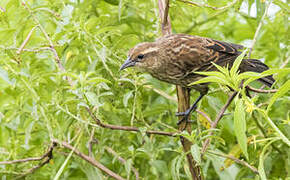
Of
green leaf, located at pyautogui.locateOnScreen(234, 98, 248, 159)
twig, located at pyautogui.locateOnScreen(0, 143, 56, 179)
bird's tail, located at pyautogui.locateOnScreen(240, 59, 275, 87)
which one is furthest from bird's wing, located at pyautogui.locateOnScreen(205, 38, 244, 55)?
green leaf, located at pyautogui.locateOnScreen(234, 98, 248, 159)

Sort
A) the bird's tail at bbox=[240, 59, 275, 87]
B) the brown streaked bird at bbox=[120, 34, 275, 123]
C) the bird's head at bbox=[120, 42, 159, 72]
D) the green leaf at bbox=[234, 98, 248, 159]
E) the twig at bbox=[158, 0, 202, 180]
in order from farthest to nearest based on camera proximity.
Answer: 1. the brown streaked bird at bbox=[120, 34, 275, 123]
2. the bird's head at bbox=[120, 42, 159, 72]
3. the bird's tail at bbox=[240, 59, 275, 87]
4. the twig at bbox=[158, 0, 202, 180]
5. the green leaf at bbox=[234, 98, 248, 159]

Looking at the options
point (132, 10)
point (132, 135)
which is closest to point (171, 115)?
point (132, 135)

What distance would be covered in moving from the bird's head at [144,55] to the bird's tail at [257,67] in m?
0.60

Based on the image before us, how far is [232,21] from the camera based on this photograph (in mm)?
3672

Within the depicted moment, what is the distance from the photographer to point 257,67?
2.67 meters

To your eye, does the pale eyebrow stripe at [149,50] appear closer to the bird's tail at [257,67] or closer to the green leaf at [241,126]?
the bird's tail at [257,67]

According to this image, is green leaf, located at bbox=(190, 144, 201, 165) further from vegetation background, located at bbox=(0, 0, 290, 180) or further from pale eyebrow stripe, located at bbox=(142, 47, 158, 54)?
pale eyebrow stripe, located at bbox=(142, 47, 158, 54)

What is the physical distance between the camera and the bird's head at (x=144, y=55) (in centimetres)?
270

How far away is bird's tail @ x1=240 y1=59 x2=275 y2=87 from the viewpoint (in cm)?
256

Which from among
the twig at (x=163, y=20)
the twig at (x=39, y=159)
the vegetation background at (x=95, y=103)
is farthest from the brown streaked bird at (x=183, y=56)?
the twig at (x=39, y=159)

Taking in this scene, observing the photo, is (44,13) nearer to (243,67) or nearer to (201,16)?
(243,67)

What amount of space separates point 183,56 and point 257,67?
0.55 m

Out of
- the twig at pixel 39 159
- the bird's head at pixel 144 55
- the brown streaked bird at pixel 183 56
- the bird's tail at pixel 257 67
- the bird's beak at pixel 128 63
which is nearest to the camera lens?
the twig at pixel 39 159

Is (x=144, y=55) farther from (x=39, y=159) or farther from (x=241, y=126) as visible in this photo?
(x=241, y=126)
